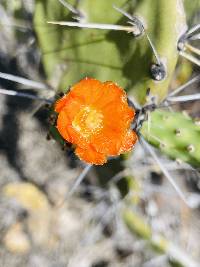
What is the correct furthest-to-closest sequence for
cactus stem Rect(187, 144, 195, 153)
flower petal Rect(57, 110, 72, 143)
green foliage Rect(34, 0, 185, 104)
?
1. cactus stem Rect(187, 144, 195, 153)
2. green foliage Rect(34, 0, 185, 104)
3. flower petal Rect(57, 110, 72, 143)

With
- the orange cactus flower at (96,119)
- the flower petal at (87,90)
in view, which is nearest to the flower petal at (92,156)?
the orange cactus flower at (96,119)

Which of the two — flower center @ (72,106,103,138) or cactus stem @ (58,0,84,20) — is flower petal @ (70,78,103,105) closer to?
flower center @ (72,106,103,138)

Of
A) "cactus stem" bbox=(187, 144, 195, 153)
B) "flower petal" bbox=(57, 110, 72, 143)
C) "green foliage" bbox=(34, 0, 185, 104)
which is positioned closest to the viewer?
"flower petal" bbox=(57, 110, 72, 143)

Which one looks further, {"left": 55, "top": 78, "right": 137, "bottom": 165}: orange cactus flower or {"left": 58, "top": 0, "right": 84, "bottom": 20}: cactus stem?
{"left": 58, "top": 0, "right": 84, "bottom": 20}: cactus stem

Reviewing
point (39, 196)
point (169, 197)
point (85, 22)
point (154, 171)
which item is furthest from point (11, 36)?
point (169, 197)

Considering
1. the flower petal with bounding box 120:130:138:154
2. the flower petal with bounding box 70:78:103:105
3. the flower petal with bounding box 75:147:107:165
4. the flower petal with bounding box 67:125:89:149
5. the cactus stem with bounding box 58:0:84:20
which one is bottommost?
the flower petal with bounding box 75:147:107:165

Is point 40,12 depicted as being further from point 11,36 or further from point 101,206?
point 101,206

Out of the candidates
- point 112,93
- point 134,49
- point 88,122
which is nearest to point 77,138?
point 88,122

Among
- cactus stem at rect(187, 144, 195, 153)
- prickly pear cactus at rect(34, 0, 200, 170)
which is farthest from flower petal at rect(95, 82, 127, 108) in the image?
cactus stem at rect(187, 144, 195, 153)
